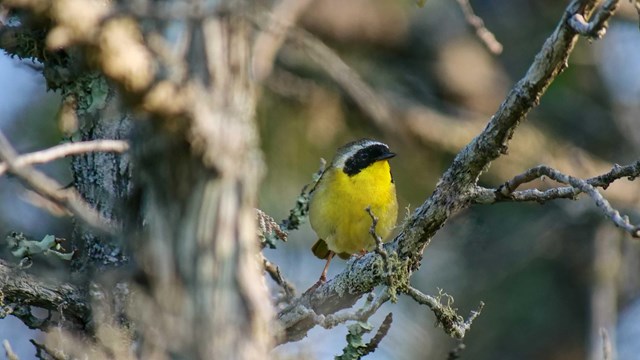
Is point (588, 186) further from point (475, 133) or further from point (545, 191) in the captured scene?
point (475, 133)

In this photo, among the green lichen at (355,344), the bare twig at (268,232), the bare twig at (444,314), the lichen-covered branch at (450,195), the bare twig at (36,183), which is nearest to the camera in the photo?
the bare twig at (36,183)

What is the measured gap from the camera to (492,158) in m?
3.88

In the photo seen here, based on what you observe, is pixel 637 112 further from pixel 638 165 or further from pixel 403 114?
pixel 638 165

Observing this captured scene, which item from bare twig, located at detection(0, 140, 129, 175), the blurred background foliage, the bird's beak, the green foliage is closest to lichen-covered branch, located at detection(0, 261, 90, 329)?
the green foliage

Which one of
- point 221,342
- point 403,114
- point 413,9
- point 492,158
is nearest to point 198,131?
point 221,342

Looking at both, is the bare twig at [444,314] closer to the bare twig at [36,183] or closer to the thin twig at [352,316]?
the thin twig at [352,316]

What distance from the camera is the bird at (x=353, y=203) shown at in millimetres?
6809

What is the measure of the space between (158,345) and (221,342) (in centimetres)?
17

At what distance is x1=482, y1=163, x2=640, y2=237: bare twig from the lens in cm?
305

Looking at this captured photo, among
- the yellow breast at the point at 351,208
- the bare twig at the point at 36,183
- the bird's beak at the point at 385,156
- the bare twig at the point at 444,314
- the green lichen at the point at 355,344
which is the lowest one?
the bare twig at the point at 36,183

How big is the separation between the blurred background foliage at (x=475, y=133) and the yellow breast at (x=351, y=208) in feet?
6.85

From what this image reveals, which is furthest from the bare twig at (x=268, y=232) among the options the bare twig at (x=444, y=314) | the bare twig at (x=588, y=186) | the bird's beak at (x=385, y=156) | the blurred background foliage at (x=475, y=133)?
the blurred background foliage at (x=475, y=133)

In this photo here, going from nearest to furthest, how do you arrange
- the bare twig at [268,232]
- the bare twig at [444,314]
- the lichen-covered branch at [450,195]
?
the lichen-covered branch at [450,195]
the bare twig at [444,314]
the bare twig at [268,232]

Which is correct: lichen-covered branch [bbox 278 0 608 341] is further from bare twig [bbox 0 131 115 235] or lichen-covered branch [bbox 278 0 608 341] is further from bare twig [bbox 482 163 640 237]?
bare twig [bbox 0 131 115 235]
